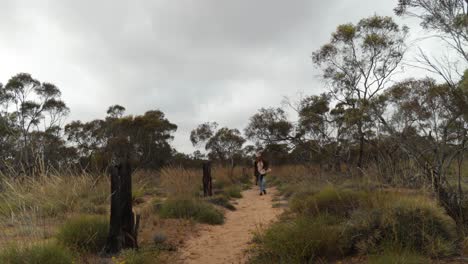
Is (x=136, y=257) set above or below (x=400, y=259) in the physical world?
below

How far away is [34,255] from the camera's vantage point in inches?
123

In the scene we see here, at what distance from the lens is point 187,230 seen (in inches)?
245

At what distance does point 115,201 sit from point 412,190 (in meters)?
4.55

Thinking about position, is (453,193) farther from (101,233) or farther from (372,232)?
(101,233)

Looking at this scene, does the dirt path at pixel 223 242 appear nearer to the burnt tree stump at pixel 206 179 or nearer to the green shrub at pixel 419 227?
the green shrub at pixel 419 227

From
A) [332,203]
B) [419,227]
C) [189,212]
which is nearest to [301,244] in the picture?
[419,227]

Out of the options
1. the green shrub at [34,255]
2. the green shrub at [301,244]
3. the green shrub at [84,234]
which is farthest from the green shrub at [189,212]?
the green shrub at [34,255]

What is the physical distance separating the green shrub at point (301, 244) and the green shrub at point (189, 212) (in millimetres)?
3218

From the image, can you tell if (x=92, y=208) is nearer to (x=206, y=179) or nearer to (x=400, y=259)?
(x=206, y=179)

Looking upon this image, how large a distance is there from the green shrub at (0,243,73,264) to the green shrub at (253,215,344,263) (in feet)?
7.12

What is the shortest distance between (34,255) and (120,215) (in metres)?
1.20

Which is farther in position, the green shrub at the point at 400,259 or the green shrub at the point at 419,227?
the green shrub at the point at 419,227

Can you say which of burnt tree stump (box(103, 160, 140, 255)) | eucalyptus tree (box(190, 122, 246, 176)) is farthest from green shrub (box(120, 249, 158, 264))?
eucalyptus tree (box(190, 122, 246, 176))

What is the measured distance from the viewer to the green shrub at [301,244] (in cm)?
366
